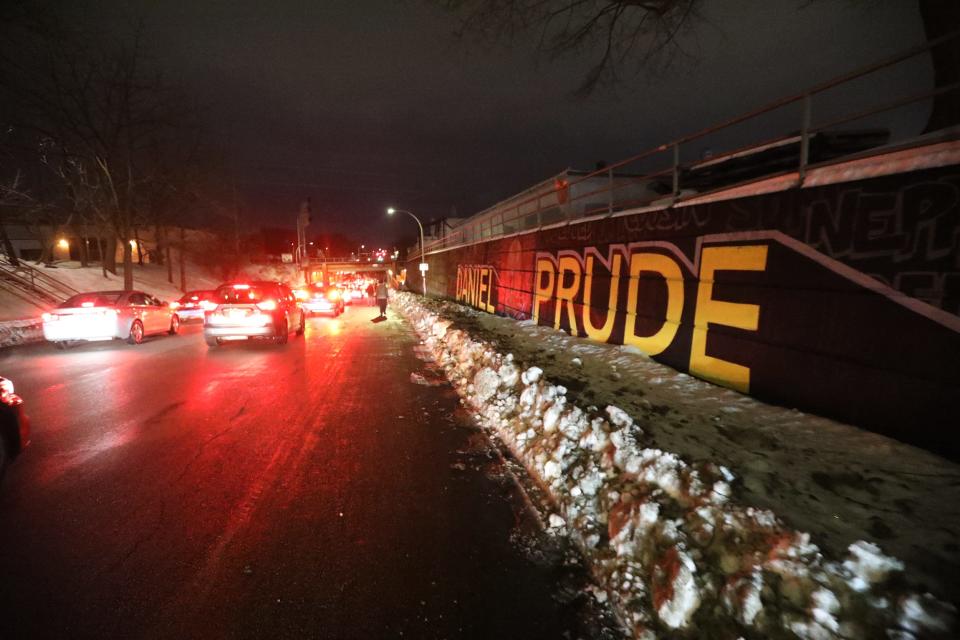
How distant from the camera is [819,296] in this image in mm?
4531

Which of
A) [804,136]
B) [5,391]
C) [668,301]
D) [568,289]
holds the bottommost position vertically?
[5,391]

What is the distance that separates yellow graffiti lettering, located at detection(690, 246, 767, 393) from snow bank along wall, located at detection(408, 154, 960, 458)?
0.02 m

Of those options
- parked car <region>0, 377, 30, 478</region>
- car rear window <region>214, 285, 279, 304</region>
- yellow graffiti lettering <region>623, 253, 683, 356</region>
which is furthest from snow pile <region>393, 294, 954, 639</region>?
car rear window <region>214, 285, 279, 304</region>

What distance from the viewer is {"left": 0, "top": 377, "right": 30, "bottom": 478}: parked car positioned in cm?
388

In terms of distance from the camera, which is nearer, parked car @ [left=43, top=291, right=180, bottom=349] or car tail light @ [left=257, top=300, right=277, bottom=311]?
parked car @ [left=43, top=291, right=180, bottom=349]

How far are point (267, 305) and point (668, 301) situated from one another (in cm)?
973

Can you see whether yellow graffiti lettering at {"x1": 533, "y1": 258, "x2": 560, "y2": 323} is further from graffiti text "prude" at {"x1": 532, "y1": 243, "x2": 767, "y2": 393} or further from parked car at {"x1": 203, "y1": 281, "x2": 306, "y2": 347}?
parked car at {"x1": 203, "y1": 281, "x2": 306, "y2": 347}

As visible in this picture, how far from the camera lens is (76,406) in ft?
20.3

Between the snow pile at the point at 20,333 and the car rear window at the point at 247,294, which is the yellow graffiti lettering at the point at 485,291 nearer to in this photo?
the car rear window at the point at 247,294

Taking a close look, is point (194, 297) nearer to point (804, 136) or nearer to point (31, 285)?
point (31, 285)

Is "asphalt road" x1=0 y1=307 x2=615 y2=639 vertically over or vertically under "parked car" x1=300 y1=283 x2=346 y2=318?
under

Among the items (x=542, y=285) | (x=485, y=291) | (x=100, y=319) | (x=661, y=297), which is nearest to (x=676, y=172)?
(x=661, y=297)

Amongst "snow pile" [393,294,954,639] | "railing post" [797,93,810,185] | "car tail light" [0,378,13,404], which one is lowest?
"snow pile" [393,294,954,639]

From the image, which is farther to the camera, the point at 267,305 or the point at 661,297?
the point at 267,305
